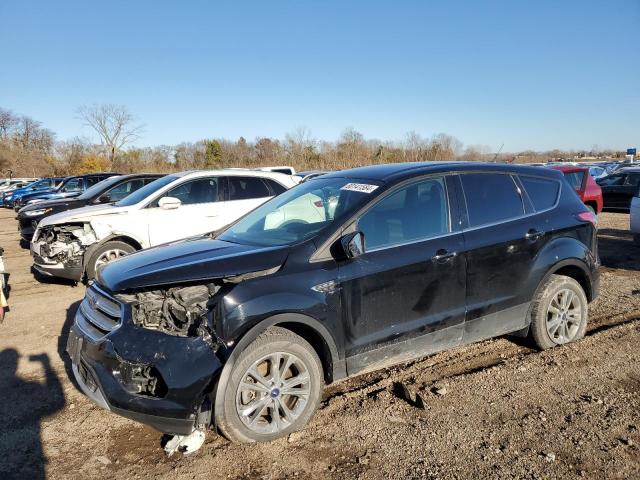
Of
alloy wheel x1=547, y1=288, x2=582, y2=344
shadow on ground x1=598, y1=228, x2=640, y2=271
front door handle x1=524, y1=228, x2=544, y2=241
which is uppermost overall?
front door handle x1=524, y1=228, x2=544, y2=241

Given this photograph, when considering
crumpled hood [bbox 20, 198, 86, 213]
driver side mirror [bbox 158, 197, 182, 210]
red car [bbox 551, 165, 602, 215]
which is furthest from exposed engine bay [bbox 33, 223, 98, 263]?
red car [bbox 551, 165, 602, 215]

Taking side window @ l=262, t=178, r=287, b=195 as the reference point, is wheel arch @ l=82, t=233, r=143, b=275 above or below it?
below

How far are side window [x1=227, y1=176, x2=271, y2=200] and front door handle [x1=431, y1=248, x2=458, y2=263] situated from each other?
5214mm

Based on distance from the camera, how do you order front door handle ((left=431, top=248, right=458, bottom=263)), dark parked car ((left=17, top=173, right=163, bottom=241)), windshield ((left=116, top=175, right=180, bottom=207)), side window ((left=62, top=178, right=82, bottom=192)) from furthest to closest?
side window ((left=62, top=178, right=82, bottom=192)), dark parked car ((left=17, top=173, right=163, bottom=241)), windshield ((left=116, top=175, right=180, bottom=207)), front door handle ((left=431, top=248, right=458, bottom=263))

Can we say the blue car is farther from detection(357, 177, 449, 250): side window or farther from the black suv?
detection(357, 177, 449, 250): side window

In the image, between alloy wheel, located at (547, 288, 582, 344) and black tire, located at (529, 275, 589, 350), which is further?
alloy wheel, located at (547, 288, 582, 344)

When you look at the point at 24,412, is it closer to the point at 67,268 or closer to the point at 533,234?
the point at 67,268

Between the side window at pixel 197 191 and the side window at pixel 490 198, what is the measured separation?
16.7ft

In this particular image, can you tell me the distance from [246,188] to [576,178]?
884 cm

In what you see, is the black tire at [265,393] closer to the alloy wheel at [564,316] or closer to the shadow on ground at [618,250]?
the alloy wheel at [564,316]

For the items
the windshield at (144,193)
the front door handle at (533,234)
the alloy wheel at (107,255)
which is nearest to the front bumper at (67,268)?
the alloy wheel at (107,255)

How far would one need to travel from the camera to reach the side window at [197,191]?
7.95m

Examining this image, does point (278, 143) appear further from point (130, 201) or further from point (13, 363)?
point (13, 363)

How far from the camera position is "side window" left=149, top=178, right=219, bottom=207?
795 cm
